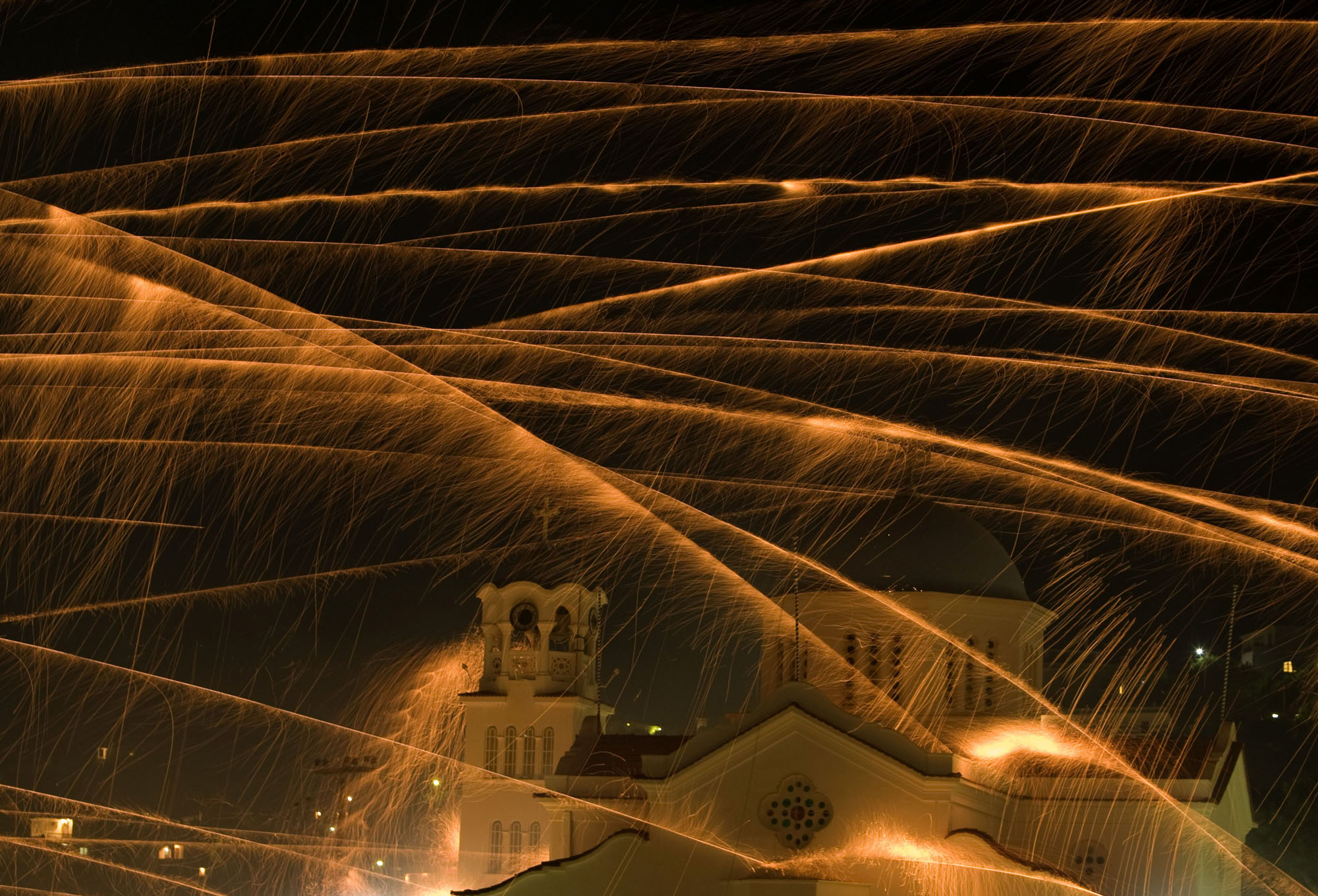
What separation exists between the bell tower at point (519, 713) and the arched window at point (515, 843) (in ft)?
0.06

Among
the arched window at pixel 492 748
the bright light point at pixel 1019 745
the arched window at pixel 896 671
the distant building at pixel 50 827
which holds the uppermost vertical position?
the arched window at pixel 896 671

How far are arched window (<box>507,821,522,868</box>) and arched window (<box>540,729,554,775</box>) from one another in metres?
1.75

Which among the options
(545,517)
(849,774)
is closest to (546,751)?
(545,517)

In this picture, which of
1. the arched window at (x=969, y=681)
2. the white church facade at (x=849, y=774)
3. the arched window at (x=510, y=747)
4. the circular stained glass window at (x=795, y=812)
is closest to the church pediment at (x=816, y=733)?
the white church facade at (x=849, y=774)

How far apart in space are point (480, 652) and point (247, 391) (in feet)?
95.1

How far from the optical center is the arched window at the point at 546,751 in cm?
4906

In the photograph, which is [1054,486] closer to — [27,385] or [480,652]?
[27,385]

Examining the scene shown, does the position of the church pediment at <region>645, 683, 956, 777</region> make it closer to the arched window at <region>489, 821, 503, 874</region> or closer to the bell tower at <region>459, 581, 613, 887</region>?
the bell tower at <region>459, 581, 613, 887</region>

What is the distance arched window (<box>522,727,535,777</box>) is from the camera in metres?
49.3

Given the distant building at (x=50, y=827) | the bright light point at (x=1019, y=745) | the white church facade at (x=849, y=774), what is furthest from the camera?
the distant building at (x=50, y=827)

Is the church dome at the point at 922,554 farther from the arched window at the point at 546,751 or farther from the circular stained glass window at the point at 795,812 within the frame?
the circular stained glass window at the point at 795,812

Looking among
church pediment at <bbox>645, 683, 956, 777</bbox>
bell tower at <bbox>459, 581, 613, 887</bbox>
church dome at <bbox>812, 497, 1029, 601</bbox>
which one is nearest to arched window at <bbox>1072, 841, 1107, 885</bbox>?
church pediment at <bbox>645, 683, 956, 777</bbox>

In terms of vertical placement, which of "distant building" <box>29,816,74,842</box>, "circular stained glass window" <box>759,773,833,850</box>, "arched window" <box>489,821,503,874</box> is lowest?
"distant building" <box>29,816,74,842</box>

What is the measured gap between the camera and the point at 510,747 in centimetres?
4953
